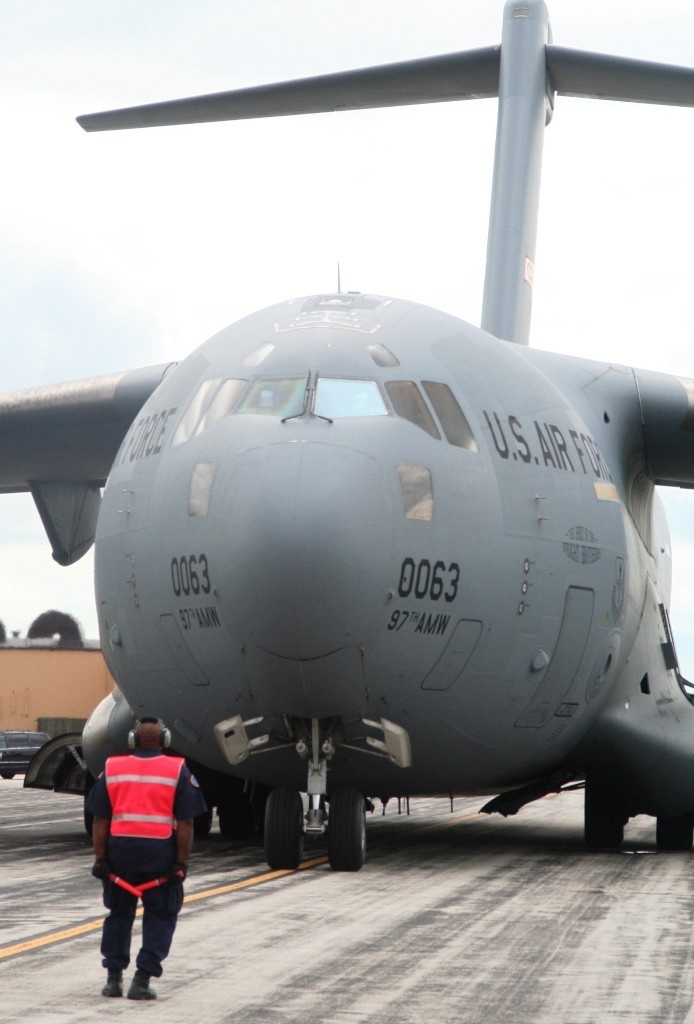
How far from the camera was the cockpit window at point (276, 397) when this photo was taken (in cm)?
1052

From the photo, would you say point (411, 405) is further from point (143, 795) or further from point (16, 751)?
point (16, 751)

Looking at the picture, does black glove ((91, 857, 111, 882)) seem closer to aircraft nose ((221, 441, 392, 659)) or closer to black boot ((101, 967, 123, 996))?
black boot ((101, 967, 123, 996))

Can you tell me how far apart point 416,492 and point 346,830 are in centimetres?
246

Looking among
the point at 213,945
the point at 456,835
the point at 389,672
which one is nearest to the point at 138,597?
the point at 389,672

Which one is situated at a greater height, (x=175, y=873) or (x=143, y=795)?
(x=143, y=795)

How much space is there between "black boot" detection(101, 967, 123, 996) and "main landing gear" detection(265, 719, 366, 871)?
438 cm

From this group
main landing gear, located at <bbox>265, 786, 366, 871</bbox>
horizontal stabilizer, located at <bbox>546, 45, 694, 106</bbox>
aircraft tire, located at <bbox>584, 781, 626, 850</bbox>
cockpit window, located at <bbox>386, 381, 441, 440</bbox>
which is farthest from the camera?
horizontal stabilizer, located at <bbox>546, 45, 694, 106</bbox>

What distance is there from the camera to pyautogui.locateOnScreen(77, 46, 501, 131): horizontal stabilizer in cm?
1741

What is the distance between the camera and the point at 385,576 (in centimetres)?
1000

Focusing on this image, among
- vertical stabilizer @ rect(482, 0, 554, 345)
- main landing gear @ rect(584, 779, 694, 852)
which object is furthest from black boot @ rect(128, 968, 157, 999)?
vertical stabilizer @ rect(482, 0, 554, 345)

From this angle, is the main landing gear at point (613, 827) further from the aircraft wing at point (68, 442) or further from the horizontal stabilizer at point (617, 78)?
the horizontal stabilizer at point (617, 78)

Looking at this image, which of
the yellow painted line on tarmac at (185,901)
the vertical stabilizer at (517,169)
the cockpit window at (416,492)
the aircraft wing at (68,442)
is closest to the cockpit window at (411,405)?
the cockpit window at (416,492)

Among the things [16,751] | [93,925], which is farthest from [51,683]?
[93,925]

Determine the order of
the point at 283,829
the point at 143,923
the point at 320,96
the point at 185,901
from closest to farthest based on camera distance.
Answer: the point at 143,923
the point at 185,901
the point at 283,829
the point at 320,96
